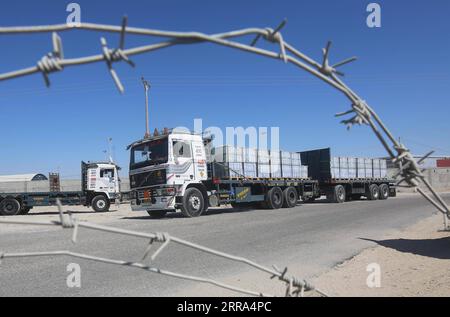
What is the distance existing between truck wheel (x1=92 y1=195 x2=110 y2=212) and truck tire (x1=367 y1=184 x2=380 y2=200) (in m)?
16.9

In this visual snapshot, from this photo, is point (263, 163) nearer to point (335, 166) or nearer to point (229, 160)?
point (229, 160)

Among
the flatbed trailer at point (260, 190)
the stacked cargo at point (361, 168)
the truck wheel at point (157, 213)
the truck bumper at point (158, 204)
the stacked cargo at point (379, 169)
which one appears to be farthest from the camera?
the stacked cargo at point (379, 169)

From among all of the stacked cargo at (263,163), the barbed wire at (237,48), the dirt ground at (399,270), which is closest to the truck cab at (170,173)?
the stacked cargo at (263,163)

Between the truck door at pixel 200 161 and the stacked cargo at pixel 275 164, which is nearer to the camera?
the truck door at pixel 200 161

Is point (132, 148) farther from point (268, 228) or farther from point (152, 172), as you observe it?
point (268, 228)

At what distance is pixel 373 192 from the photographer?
30.1 meters

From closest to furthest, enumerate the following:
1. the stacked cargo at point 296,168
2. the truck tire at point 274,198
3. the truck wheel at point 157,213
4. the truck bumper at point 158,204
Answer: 1. the truck bumper at point 158,204
2. the truck wheel at point 157,213
3. the truck tire at point 274,198
4. the stacked cargo at point 296,168

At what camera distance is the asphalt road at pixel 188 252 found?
19.2 ft

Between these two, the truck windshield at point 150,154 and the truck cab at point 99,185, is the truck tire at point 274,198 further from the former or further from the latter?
the truck cab at point 99,185

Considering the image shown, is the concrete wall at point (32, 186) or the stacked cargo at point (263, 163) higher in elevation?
the stacked cargo at point (263, 163)

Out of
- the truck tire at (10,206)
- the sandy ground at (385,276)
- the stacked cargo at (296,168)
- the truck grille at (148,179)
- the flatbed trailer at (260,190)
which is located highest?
the stacked cargo at (296,168)

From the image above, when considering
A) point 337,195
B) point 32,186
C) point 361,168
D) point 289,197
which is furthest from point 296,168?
point 32,186
